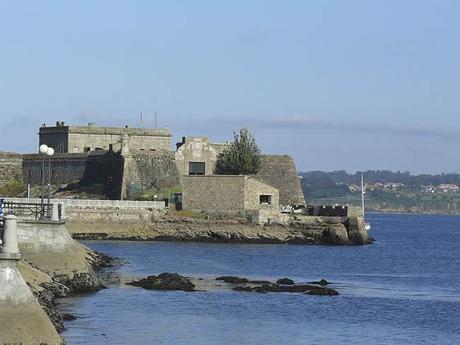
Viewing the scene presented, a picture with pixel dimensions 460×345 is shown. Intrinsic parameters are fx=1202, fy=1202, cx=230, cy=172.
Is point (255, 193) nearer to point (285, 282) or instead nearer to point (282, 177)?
point (282, 177)

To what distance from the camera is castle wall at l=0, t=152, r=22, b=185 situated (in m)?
105

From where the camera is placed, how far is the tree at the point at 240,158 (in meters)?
97.6

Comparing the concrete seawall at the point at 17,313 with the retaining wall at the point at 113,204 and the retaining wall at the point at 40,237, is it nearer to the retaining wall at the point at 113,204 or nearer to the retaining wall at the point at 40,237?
the retaining wall at the point at 40,237

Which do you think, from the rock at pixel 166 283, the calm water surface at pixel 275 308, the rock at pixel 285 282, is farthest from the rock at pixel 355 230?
the rock at pixel 166 283

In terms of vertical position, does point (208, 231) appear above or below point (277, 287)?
above

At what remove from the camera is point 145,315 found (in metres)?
38.4

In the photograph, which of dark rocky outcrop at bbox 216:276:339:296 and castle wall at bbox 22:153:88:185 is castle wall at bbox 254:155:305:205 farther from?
dark rocky outcrop at bbox 216:276:339:296

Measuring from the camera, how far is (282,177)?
103m

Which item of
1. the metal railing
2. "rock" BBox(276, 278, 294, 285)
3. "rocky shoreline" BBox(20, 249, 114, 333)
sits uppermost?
the metal railing

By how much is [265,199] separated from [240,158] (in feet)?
27.0

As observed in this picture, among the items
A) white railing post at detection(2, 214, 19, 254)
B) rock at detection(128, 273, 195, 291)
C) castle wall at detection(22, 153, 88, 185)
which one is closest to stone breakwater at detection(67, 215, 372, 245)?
castle wall at detection(22, 153, 88, 185)

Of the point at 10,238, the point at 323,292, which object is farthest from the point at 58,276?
the point at 10,238

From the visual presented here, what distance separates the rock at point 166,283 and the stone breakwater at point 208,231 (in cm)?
3329

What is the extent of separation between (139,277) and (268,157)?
5225 cm
